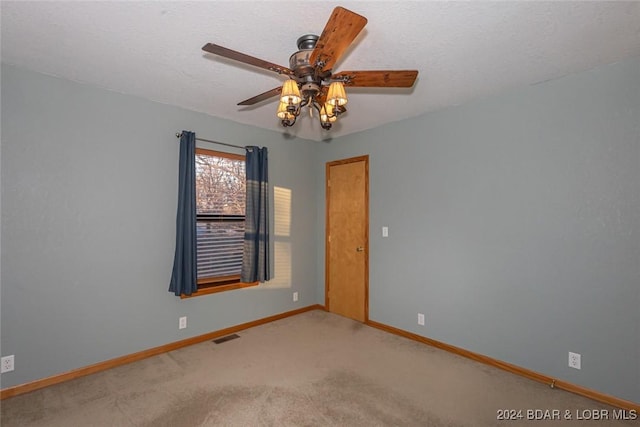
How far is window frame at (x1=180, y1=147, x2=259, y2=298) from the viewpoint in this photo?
11.4ft

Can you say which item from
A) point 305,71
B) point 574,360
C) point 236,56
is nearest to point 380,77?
point 305,71

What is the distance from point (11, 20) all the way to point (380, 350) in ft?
12.6

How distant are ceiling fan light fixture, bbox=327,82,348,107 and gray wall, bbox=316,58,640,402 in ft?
6.24

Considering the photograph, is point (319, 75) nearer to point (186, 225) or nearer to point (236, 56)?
point (236, 56)

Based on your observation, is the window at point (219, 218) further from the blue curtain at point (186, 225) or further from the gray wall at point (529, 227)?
the gray wall at point (529, 227)

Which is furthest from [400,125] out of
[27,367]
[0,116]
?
[27,367]

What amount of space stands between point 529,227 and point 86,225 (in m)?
3.88

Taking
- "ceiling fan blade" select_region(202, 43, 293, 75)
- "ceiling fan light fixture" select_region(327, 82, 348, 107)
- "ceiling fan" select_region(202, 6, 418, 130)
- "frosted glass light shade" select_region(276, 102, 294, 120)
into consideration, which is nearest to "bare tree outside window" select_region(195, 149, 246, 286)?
"ceiling fan" select_region(202, 6, 418, 130)

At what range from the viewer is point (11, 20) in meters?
1.87

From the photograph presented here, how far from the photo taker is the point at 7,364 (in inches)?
93.5

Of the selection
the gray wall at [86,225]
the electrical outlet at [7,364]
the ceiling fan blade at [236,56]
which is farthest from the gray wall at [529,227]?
the electrical outlet at [7,364]

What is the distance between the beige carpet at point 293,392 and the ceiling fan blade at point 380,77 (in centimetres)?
221

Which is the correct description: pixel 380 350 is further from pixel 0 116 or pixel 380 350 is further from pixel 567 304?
pixel 0 116

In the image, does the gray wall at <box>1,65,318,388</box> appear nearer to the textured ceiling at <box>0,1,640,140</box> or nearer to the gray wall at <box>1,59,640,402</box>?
the gray wall at <box>1,59,640,402</box>
